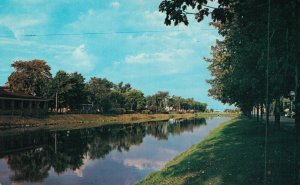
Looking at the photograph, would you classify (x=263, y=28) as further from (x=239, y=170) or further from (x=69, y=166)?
(x=69, y=166)

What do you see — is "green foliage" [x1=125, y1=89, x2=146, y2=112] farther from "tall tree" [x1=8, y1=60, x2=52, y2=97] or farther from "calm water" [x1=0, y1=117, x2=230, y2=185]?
"calm water" [x1=0, y1=117, x2=230, y2=185]

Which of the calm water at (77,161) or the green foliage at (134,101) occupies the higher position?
the green foliage at (134,101)

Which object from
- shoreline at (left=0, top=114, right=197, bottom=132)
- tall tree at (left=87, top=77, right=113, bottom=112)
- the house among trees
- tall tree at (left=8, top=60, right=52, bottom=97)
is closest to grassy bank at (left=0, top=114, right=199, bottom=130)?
shoreline at (left=0, top=114, right=197, bottom=132)

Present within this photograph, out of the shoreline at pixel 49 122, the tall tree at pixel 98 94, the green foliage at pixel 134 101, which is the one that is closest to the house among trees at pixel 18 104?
the shoreline at pixel 49 122

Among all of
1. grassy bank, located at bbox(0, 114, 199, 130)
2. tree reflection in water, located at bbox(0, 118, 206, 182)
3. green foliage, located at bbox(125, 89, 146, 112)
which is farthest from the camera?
green foliage, located at bbox(125, 89, 146, 112)

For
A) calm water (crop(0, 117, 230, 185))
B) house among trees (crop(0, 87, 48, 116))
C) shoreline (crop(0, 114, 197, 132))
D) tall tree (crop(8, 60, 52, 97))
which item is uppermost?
tall tree (crop(8, 60, 52, 97))

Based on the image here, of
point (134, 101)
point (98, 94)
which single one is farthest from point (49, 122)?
point (134, 101)

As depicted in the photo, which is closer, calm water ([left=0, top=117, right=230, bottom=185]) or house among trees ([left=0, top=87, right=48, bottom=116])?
calm water ([left=0, top=117, right=230, bottom=185])

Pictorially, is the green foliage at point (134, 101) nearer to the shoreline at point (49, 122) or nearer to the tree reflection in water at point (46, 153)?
the shoreline at point (49, 122)

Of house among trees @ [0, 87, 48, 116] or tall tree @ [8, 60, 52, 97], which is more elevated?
tall tree @ [8, 60, 52, 97]

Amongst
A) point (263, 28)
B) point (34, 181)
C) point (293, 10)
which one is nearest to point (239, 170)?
point (263, 28)

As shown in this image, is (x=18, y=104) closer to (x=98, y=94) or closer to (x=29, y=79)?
(x=29, y=79)

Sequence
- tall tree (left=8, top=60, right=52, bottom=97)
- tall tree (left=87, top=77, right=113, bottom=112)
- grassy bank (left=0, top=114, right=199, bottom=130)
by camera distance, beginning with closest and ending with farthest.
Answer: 1. grassy bank (left=0, top=114, right=199, bottom=130)
2. tall tree (left=8, top=60, right=52, bottom=97)
3. tall tree (left=87, top=77, right=113, bottom=112)

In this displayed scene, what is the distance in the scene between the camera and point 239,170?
16.4 m
